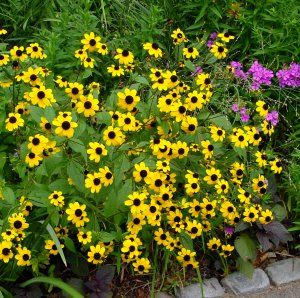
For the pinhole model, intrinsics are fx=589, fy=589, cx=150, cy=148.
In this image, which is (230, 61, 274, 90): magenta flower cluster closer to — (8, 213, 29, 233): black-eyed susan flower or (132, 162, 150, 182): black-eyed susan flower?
(132, 162, 150, 182): black-eyed susan flower

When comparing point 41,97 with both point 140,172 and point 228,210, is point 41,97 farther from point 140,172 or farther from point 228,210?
point 228,210

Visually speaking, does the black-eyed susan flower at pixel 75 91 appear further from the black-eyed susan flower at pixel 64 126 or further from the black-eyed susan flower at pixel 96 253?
the black-eyed susan flower at pixel 96 253

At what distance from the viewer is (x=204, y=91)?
3.10 meters

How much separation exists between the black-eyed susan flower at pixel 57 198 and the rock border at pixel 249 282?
0.80 meters

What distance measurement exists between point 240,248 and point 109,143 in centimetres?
101

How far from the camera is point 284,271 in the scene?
3.20 metres

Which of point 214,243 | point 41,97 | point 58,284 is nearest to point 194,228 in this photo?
point 214,243

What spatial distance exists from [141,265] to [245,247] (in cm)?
64

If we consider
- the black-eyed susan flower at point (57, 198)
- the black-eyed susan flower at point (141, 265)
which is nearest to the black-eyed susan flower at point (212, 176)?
the black-eyed susan flower at point (141, 265)

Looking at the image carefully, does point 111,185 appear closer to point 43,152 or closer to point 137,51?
point 43,152

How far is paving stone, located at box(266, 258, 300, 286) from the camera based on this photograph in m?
3.17

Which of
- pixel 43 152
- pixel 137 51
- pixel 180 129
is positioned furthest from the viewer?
pixel 137 51

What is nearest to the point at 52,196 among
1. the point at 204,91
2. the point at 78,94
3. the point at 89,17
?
the point at 78,94

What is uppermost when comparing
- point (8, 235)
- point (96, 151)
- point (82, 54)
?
point (82, 54)
